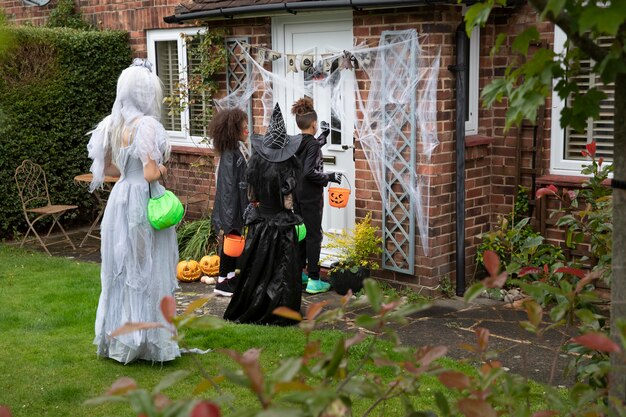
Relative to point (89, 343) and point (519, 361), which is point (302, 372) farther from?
point (89, 343)

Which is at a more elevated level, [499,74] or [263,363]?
[499,74]

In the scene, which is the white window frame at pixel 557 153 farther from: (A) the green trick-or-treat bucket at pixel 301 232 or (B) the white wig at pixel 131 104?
(B) the white wig at pixel 131 104

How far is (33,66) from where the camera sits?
1150cm

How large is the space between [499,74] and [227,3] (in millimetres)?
3014

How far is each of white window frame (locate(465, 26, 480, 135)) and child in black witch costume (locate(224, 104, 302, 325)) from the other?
2.10 meters

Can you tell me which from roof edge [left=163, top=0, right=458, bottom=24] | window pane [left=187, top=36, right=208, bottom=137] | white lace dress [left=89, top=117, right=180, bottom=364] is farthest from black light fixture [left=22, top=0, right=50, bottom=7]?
white lace dress [left=89, top=117, right=180, bottom=364]

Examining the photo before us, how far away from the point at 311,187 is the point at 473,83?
6.31 feet

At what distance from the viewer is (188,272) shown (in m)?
9.30

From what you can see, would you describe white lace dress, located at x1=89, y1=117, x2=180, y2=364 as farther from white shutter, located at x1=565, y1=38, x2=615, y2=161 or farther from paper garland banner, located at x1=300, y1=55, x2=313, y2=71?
white shutter, located at x1=565, y1=38, x2=615, y2=161

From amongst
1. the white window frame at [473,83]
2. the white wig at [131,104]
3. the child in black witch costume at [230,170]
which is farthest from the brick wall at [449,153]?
the white wig at [131,104]

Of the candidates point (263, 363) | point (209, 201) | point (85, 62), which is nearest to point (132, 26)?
point (85, 62)

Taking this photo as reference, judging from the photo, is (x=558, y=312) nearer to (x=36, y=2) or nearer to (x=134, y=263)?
(x=134, y=263)

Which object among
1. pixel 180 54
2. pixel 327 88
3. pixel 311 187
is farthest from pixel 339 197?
pixel 180 54

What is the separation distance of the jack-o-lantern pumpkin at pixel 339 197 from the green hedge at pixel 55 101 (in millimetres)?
4826
